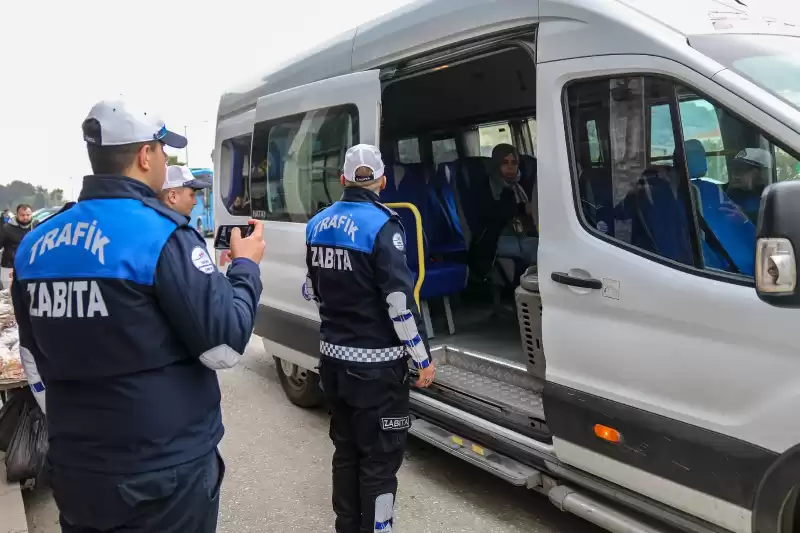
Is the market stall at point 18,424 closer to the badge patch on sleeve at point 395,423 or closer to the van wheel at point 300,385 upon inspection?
the van wheel at point 300,385

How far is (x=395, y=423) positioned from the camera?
2.79 meters

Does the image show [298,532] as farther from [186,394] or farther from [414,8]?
[414,8]

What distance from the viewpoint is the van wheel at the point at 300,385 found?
4.80m

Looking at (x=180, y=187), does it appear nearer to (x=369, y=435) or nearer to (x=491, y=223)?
(x=369, y=435)

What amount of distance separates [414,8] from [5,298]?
391 cm

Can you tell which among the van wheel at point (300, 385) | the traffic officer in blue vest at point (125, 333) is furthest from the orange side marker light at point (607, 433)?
the van wheel at point (300, 385)

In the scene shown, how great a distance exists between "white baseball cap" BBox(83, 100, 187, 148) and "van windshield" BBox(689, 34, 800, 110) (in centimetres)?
188

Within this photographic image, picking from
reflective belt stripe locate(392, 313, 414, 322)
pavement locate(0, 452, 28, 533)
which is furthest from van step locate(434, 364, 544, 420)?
pavement locate(0, 452, 28, 533)

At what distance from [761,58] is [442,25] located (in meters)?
1.52

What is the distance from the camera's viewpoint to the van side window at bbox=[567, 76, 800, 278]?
2.19 meters

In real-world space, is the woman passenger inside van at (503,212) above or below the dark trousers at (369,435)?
above

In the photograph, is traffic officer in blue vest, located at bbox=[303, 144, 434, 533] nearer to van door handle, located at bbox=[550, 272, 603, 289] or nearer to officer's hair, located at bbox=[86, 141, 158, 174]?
van door handle, located at bbox=[550, 272, 603, 289]

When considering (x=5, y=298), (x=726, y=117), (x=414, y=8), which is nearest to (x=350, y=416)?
(x=726, y=117)

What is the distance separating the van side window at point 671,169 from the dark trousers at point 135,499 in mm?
1788
